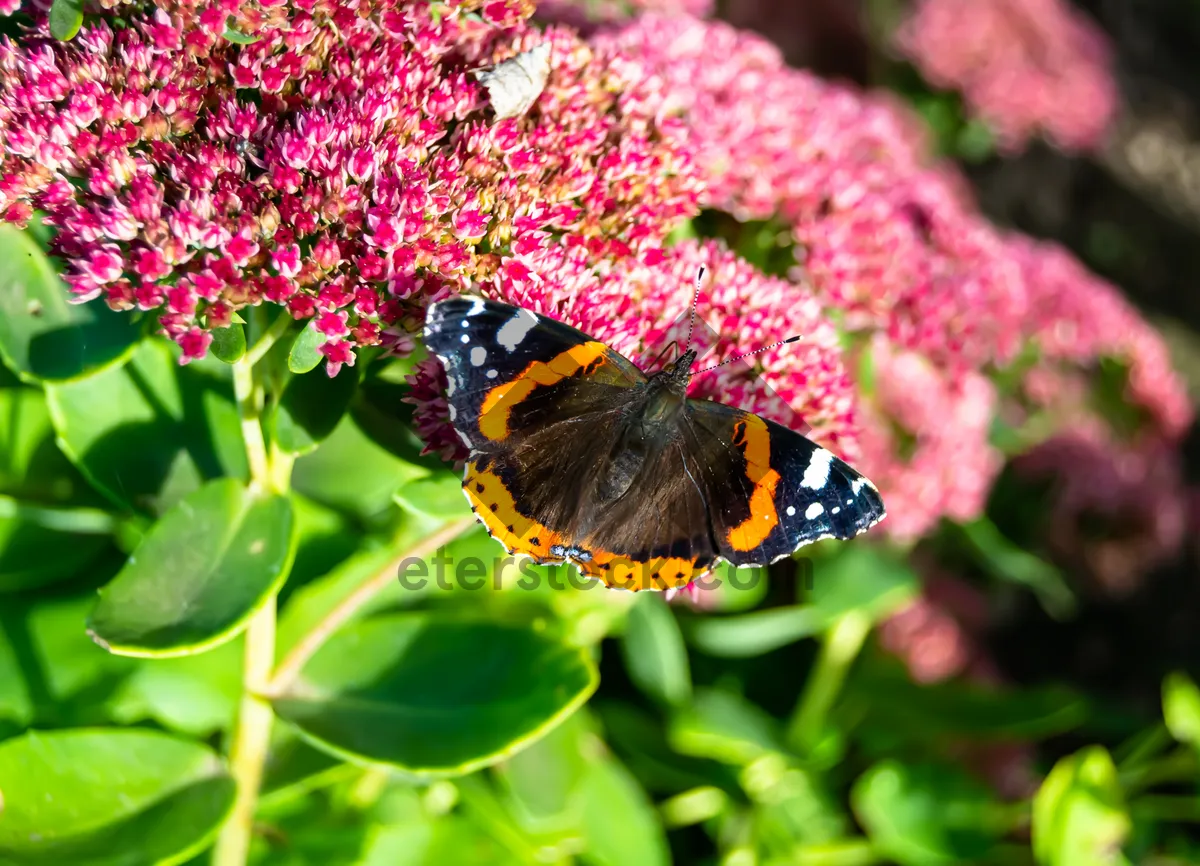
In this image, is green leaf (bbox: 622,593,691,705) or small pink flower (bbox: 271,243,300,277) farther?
green leaf (bbox: 622,593,691,705)

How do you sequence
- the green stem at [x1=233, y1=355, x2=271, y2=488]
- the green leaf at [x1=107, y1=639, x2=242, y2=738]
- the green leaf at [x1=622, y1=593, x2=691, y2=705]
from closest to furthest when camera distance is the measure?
the green stem at [x1=233, y1=355, x2=271, y2=488] < the green leaf at [x1=107, y1=639, x2=242, y2=738] < the green leaf at [x1=622, y1=593, x2=691, y2=705]

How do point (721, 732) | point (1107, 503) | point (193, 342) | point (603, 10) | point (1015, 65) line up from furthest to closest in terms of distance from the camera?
point (1015, 65), point (1107, 503), point (603, 10), point (721, 732), point (193, 342)

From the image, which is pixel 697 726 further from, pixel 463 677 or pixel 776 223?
pixel 776 223

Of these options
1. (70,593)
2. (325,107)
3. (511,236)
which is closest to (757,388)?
(511,236)

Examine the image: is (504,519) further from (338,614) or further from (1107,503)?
(1107,503)

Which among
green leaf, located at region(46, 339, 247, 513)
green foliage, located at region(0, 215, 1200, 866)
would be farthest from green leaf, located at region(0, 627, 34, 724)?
green leaf, located at region(46, 339, 247, 513)

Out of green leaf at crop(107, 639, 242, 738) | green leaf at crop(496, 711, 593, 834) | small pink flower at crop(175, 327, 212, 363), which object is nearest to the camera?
small pink flower at crop(175, 327, 212, 363)

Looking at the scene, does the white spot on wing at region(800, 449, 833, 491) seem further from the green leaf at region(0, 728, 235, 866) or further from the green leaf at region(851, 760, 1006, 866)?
the green leaf at region(851, 760, 1006, 866)

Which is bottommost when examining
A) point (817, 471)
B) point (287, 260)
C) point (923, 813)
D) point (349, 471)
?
point (923, 813)

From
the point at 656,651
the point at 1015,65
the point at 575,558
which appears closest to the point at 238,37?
the point at 575,558
